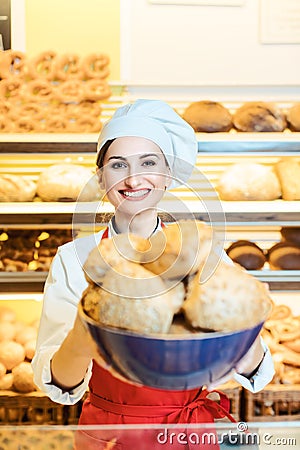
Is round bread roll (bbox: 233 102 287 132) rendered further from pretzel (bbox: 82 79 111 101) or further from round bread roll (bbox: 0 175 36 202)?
round bread roll (bbox: 0 175 36 202)

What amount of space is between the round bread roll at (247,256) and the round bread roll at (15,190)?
33.7 inches

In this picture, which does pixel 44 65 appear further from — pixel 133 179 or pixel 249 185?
pixel 133 179

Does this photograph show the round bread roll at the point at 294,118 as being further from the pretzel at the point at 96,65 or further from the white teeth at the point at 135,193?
the white teeth at the point at 135,193

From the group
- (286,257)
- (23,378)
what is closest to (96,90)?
(286,257)

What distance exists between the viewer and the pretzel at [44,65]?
105 inches

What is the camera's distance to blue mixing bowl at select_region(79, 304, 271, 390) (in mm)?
728

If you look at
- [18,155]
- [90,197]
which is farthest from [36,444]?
[18,155]

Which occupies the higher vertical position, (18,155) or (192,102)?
(192,102)

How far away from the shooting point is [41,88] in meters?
2.67

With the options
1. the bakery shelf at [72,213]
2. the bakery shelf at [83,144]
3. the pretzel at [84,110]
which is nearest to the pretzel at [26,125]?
the bakery shelf at [83,144]

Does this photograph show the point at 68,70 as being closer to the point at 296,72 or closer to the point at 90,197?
the point at 296,72

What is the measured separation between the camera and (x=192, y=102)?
2.85m

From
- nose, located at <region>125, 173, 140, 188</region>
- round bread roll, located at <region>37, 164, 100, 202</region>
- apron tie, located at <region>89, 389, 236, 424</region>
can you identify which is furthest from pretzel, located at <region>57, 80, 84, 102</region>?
nose, located at <region>125, 173, 140, 188</region>

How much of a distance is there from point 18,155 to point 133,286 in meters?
1.98
